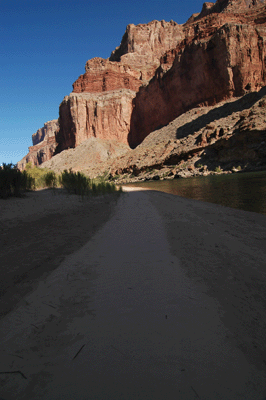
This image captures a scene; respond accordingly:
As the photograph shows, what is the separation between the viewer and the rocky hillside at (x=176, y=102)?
26831 millimetres

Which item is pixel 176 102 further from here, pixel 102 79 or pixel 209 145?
pixel 102 79

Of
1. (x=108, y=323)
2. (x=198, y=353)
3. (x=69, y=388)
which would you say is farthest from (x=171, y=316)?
(x=69, y=388)

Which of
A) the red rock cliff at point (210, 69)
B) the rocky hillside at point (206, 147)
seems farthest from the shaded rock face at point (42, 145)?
the rocky hillside at point (206, 147)

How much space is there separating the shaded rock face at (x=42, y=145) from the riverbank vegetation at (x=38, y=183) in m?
89.7

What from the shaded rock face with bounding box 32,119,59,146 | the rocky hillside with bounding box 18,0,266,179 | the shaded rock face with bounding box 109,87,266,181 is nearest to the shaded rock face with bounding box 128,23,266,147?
the rocky hillside with bounding box 18,0,266,179

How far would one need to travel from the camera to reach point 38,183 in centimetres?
1067

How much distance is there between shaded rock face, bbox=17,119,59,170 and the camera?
325ft

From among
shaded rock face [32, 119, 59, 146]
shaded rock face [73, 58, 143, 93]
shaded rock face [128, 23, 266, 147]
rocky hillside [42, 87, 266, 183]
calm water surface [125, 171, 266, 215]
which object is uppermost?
shaded rock face [32, 119, 59, 146]

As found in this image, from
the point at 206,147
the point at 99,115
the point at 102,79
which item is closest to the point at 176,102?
the point at 99,115

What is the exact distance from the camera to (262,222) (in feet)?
12.7

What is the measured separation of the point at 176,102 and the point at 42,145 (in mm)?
98255

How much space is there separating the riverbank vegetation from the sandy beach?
15.2 ft

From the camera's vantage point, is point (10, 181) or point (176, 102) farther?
point (176, 102)

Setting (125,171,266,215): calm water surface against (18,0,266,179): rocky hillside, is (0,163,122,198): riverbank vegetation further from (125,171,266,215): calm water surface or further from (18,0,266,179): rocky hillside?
(18,0,266,179): rocky hillside
